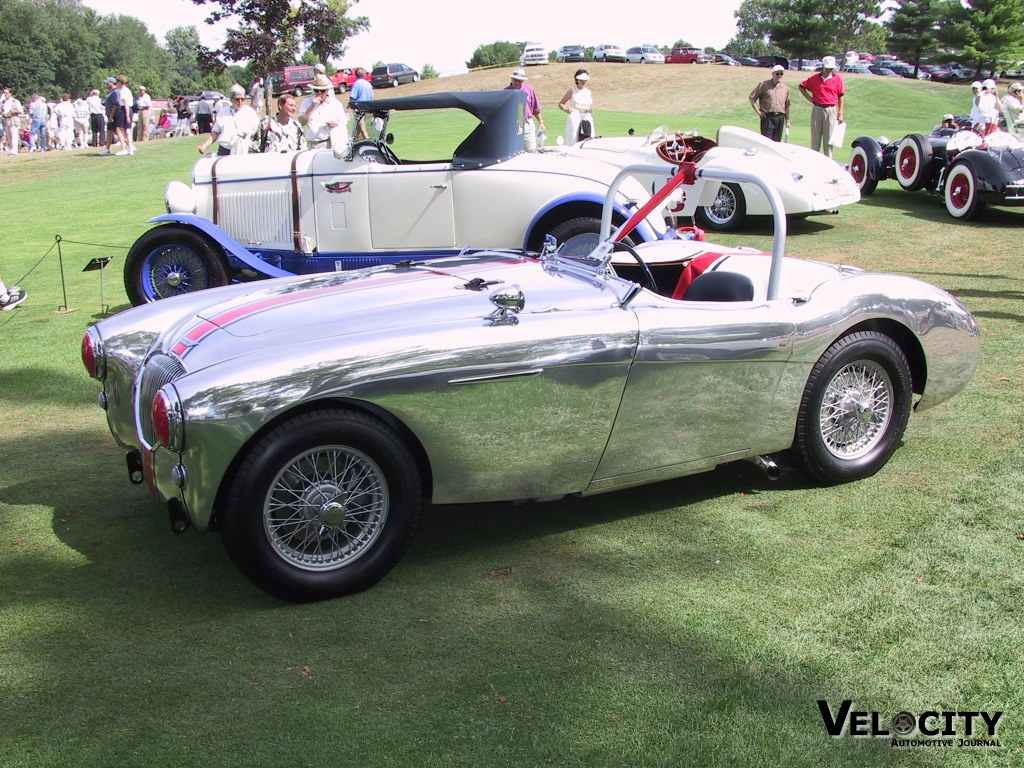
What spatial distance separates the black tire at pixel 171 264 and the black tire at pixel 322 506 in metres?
5.08

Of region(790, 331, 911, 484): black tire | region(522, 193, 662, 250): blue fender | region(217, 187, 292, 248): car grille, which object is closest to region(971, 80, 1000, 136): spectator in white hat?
region(522, 193, 662, 250): blue fender

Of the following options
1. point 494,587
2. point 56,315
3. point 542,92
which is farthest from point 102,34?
point 494,587

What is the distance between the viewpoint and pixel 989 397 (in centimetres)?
579

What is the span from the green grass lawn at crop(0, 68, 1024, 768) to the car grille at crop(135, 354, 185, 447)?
1.94 feet

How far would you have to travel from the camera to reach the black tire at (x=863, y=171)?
1408 centimetres

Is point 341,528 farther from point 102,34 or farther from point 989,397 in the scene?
point 102,34

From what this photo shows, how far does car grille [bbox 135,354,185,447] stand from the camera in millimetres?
3609

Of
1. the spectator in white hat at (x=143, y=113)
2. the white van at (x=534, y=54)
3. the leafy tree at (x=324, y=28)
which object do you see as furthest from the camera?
the white van at (x=534, y=54)

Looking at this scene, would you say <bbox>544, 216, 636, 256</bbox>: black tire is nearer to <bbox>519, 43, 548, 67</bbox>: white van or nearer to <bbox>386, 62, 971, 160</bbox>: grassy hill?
<bbox>386, 62, 971, 160</bbox>: grassy hill

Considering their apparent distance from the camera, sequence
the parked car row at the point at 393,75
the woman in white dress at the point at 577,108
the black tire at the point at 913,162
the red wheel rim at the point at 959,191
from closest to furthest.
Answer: the red wheel rim at the point at 959,191
the black tire at the point at 913,162
the woman in white dress at the point at 577,108
the parked car row at the point at 393,75

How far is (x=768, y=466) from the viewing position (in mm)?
4348

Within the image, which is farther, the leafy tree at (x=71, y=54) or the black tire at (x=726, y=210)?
the leafy tree at (x=71, y=54)

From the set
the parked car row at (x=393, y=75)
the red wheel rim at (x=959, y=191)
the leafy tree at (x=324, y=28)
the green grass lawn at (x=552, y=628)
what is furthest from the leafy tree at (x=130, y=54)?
the green grass lawn at (x=552, y=628)

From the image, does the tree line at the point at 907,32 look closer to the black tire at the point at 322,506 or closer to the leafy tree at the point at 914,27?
the leafy tree at the point at 914,27
